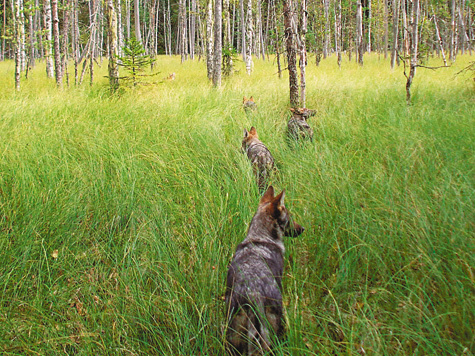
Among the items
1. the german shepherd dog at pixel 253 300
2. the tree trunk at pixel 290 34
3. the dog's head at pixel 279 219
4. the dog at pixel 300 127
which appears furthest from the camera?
the tree trunk at pixel 290 34

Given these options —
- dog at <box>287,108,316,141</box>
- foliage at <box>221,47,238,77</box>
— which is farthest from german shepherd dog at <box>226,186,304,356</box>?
foliage at <box>221,47,238,77</box>

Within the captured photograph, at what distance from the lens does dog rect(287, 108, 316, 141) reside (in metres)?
5.08

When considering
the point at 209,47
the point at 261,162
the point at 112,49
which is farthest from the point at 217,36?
the point at 261,162

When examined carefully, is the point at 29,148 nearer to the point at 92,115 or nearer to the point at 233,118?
the point at 92,115

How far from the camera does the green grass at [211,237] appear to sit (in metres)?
1.88

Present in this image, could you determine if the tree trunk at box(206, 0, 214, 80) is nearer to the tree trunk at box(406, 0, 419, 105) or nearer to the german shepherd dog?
the tree trunk at box(406, 0, 419, 105)

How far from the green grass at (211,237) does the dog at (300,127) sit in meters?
0.27

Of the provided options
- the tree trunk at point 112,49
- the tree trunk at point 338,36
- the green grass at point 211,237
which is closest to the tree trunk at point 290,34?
the green grass at point 211,237

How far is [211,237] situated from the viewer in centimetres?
260

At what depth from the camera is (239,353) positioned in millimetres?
1703

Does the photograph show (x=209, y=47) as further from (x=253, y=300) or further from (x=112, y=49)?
Answer: (x=253, y=300)

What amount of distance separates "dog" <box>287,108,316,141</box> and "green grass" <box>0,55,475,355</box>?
268mm

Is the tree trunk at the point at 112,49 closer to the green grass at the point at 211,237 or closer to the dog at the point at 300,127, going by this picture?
the green grass at the point at 211,237

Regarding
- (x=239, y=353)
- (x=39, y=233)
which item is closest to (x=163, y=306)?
(x=239, y=353)
